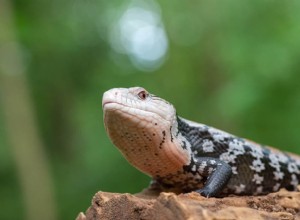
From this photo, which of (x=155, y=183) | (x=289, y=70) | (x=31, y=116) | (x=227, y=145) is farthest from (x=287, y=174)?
(x=31, y=116)

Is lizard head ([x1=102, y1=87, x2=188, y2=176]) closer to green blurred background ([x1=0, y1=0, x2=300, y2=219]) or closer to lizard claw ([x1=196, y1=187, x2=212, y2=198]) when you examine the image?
lizard claw ([x1=196, y1=187, x2=212, y2=198])

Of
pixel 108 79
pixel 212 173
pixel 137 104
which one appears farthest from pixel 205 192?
pixel 108 79

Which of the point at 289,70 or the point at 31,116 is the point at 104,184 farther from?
the point at 289,70

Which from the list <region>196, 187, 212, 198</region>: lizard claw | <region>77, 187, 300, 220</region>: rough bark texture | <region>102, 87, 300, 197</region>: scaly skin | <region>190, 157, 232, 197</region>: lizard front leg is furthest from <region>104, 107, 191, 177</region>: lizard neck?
<region>77, 187, 300, 220</region>: rough bark texture

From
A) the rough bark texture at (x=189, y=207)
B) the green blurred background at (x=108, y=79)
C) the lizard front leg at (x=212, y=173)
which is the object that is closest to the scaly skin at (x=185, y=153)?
the lizard front leg at (x=212, y=173)

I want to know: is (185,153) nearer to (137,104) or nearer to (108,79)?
(137,104)

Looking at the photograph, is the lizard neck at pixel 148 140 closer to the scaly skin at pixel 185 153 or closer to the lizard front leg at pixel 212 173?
the scaly skin at pixel 185 153

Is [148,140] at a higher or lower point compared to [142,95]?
lower
